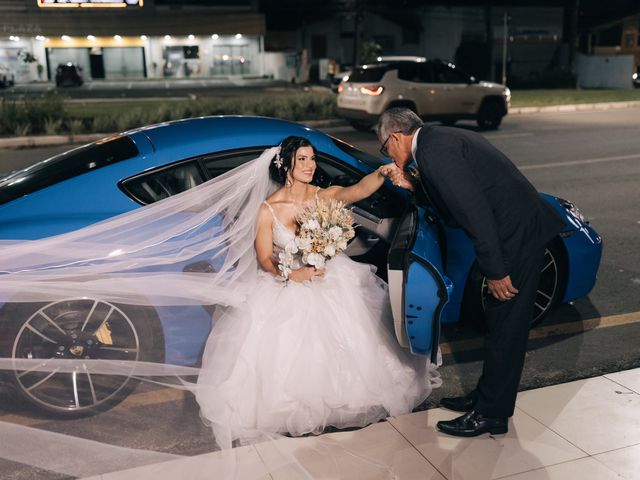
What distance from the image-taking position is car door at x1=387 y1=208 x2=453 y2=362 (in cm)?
359

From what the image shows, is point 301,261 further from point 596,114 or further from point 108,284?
point 596,114

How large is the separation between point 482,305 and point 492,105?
1407 centimetres

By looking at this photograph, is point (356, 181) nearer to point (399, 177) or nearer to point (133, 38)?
point (399, 177)

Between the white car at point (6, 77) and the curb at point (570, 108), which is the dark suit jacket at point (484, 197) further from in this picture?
the white car at point (6, 77)

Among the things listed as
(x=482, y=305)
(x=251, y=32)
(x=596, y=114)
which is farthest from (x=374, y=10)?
(x=482, y=305)

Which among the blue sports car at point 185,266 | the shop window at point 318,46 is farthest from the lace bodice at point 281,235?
→ the shop window at point 318,46

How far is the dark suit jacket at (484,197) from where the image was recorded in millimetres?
3479

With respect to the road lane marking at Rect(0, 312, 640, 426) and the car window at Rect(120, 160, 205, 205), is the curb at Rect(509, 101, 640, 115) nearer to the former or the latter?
the road lane marking at Rect(0, 312, 640, 426)

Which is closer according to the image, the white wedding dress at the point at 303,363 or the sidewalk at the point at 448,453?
the sidewalk at the point at 448,453

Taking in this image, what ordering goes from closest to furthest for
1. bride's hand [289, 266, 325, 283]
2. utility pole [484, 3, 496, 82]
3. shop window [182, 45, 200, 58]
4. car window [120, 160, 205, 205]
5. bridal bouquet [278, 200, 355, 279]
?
bridal bouquet [278, 200, 355, 279] → bride's hand [289, 266, 325, 283] → car window [120, 160, 205, 205] → utility pole [484, 3, 496, 82] → shop window [182, 45, 200, 58]

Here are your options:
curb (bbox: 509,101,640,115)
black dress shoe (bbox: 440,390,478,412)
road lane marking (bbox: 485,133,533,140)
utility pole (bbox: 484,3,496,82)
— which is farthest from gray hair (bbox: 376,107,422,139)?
utility pole (bbox: 484,3,496,82)

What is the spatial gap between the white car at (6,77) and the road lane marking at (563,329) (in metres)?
42.2

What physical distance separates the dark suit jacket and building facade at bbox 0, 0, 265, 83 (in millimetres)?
47752

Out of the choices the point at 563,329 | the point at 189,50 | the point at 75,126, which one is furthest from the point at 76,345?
the point at 189,50
